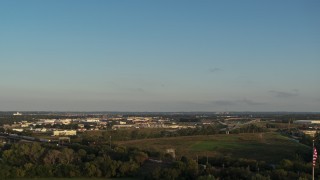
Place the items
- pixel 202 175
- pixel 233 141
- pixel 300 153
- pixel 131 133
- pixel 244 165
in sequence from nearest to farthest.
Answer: pixel 202 175 < pixel 244 165 < pixel 300 153 < pixel 233 141 < pixel 131 133

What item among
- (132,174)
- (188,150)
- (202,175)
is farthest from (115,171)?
(188,150)

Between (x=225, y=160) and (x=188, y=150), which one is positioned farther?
(x=188, y=150)

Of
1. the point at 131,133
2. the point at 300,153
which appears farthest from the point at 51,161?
the point at 131,133

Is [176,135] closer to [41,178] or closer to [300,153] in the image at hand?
[300,153]

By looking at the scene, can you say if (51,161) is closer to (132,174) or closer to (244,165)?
(132,174)

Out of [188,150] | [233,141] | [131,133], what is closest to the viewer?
[188,150]

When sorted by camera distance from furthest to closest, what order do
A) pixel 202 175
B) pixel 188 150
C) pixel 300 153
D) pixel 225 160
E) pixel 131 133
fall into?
pixel 131 133, pixel 188 150, pixel 300 153, pixel 225 160, pixel 202 175
